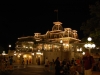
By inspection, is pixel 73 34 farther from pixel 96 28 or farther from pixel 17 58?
pixel 96 28

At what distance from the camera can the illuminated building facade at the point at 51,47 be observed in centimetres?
5169

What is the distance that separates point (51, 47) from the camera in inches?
2153

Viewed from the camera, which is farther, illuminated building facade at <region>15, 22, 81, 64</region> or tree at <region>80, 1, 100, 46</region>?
illuminated building facade at <region>15, 22, 81, 64</region>

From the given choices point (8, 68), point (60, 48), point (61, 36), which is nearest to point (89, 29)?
point (8, 68)

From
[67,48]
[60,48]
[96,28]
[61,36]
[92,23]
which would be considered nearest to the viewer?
[96,28]

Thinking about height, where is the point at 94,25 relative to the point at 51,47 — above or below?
above

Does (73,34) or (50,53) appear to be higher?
(73,34)

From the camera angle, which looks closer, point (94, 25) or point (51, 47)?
point (94, 25)

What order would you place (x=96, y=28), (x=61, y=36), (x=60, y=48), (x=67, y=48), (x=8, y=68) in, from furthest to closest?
1. (x=61, y=36)
2. (x=67, y=48)
3. (x=60, y=48)
4. (x=96, y=28)
5. (x=8, y=68)

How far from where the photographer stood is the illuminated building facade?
51.7 meters

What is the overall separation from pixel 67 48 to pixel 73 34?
24.4 ft

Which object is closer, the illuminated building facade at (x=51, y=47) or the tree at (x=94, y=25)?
the tree at (x=94, y=25)

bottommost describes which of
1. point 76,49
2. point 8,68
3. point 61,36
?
point 8,68

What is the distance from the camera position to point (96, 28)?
31.1m
